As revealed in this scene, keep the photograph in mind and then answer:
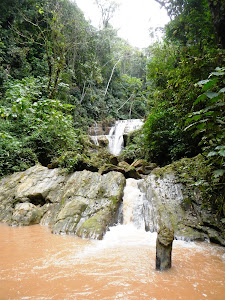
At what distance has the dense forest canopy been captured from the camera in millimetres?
3234

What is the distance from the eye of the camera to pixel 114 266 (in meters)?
2.56

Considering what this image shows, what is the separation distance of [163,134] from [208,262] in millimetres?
5767

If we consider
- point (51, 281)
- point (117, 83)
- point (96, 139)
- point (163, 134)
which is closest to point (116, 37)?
point (117, 83)

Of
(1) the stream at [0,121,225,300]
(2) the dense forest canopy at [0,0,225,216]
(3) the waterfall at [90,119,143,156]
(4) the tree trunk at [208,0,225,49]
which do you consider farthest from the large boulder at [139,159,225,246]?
(3) the waterfall at [90,119,143,156]

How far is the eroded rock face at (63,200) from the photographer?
4.48 m

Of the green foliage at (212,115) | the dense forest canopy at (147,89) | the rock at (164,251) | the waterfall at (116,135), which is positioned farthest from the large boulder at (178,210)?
the waterfall at (116,135)

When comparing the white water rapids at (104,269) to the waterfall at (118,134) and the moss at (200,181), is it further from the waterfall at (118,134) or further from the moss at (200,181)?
the waterfall at (118,134)

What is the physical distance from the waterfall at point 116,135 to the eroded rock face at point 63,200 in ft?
29.4

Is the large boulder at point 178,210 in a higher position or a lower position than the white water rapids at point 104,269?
higher

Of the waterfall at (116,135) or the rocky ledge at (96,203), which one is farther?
the waterfall at (116,135)

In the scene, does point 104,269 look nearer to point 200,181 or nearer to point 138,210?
point 200,181

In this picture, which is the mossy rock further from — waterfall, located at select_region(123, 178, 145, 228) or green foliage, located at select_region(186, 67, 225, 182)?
green foliage, located at select_region(186, 67, 225, 182)

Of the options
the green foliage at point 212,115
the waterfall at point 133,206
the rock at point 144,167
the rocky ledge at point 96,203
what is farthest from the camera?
the rock at point 144,167

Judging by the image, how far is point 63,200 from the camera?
18.1ft
